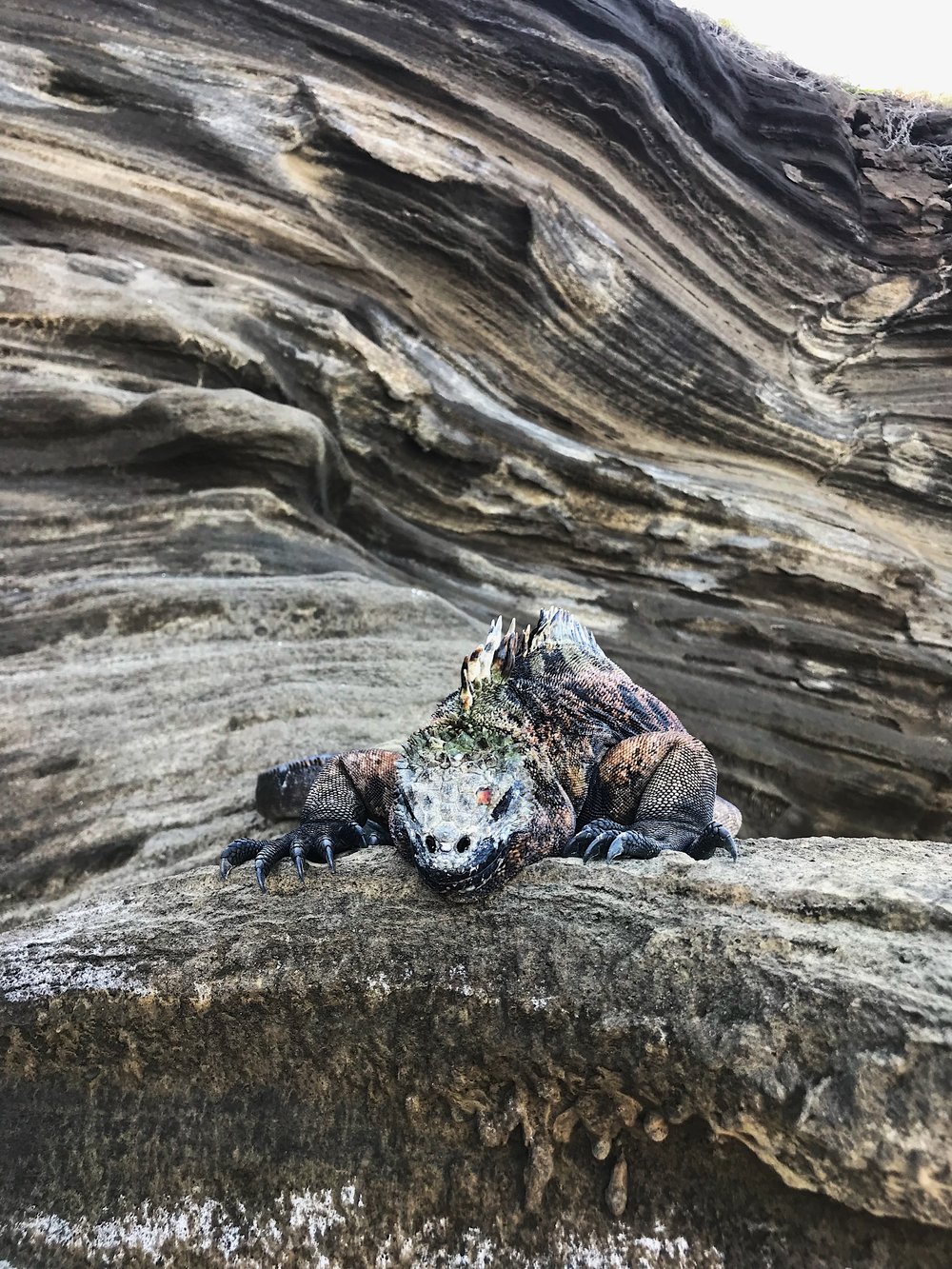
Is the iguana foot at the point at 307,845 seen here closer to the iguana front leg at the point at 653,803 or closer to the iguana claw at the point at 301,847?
→ the iguana claw at the point at 301,847

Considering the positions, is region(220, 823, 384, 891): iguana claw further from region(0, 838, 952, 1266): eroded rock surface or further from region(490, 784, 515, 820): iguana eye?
region(490, 784, 515, 820): iguana eye

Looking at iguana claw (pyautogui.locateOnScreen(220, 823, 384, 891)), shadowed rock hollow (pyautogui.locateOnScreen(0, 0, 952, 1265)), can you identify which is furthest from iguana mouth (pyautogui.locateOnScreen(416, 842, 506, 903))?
iguana claw (pyautogui.locateOnScreen(220, 823, 384, 891))

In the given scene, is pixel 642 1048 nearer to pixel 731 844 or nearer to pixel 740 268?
pixel 731 844

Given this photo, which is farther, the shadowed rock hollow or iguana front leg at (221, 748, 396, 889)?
iguana front leg at (221, 748, 396, 889)

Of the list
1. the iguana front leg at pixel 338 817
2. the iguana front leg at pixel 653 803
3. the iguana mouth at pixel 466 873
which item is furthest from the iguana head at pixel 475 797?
the iguana front leg at pixel 338 817

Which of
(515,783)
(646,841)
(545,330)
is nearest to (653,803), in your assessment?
(646,841)

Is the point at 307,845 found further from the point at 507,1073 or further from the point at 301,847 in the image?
the point at 507,1073
